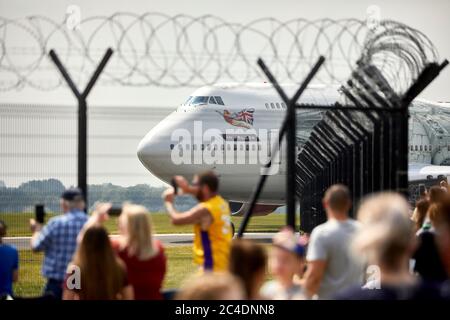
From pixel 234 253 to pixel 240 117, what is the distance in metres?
18.6

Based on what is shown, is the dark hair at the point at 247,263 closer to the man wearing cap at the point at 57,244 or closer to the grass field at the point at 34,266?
the man wearing cap at the point at 57,244

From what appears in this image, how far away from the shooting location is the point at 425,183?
26.5 meters

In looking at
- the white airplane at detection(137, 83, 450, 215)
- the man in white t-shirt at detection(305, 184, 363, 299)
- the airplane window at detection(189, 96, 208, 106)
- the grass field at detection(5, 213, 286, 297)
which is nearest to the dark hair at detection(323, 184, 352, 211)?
the man in white t-shirt at detection(305, 184, 363, 299)

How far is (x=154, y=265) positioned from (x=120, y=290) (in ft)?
1.40

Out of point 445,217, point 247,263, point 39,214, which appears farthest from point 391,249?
point 39,214

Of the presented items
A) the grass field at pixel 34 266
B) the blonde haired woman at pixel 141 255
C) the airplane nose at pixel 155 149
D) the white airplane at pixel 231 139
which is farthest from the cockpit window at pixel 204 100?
the blonde haired woman at pixel 141 255

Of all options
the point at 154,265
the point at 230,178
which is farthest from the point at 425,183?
the point at 154,265

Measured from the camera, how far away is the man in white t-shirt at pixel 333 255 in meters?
7.07

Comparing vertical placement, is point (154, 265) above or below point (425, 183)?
above

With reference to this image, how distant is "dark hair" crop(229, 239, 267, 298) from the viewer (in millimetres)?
5414

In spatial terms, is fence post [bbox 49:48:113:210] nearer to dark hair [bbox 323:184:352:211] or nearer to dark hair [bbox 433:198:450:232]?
dark hair [bbox 323:184:352:211]

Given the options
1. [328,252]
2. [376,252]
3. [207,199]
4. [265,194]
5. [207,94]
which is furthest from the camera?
[265,194]

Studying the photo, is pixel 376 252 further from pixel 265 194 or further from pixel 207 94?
pixel 265 194

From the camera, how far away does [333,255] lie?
7.13 m
